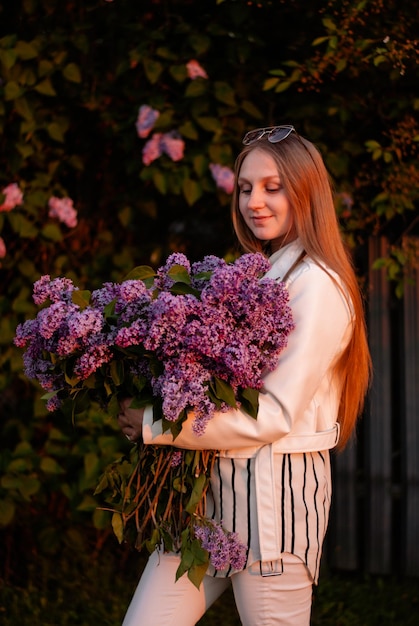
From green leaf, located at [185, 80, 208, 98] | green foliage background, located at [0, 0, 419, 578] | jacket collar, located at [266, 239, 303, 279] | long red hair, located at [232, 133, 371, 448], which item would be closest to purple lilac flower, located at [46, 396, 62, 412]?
jacket collar, located at [266, 239, 303, 279]

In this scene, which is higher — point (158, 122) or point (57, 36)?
point (57, 36)

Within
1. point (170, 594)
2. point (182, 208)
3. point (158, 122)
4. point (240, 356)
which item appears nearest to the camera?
point (240, 356)

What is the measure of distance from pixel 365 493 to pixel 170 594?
7.40ft

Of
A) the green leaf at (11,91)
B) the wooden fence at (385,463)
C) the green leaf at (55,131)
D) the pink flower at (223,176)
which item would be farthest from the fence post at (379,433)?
the green leaf at (11,91)

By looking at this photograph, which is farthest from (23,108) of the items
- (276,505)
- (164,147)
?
(276,505)

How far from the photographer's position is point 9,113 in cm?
355

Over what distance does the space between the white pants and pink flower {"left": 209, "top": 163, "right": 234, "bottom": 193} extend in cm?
175

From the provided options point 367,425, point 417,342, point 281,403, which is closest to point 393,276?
point 417,342

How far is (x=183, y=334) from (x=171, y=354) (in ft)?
0.16

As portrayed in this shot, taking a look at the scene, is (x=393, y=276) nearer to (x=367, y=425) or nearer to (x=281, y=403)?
(x=367, y=425)

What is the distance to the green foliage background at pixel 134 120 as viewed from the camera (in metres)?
3.44

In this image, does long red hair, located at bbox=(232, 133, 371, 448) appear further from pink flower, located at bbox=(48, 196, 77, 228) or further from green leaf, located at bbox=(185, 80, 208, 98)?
pink flower, located at bbox=(48, 196, 77, 228)

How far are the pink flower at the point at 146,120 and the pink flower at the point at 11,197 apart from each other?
1.83 ft

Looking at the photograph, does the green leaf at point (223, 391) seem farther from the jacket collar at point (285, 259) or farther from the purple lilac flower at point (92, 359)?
the jacket collar at point (285, 259)
